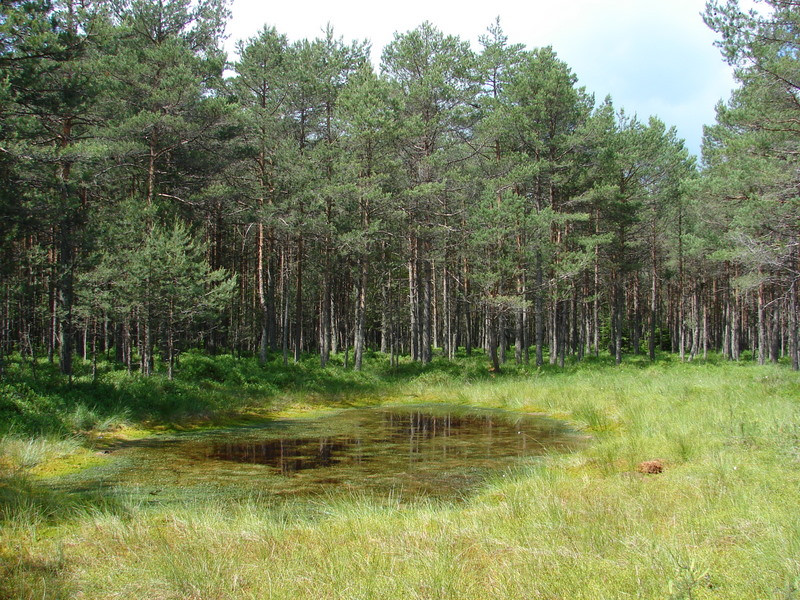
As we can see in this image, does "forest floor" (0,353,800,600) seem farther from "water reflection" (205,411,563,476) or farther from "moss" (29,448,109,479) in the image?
"water reflection" (205,411,563,476)

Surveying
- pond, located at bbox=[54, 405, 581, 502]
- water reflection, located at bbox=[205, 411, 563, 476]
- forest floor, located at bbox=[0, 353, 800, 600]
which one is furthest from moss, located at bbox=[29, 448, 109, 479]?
water reflection, located at bbox=[205, 411, 563, 476]

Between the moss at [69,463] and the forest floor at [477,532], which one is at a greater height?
the forest floor at [477,532]

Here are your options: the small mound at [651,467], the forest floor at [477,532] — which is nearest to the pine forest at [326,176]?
the forest floor at [477,532]

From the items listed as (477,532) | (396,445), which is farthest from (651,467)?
(396,445)

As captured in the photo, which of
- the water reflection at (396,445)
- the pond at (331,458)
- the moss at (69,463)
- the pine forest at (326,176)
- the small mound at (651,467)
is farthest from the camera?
the pine forest at (326,176)

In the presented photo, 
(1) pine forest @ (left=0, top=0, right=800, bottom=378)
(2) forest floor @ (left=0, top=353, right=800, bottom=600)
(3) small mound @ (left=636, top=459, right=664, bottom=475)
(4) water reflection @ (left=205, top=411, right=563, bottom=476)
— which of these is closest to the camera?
(2) forest floor @ (left=0, top=353, right=800, bottom=600)

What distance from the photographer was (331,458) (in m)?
10.2

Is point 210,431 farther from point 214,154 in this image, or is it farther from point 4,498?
point 214,154

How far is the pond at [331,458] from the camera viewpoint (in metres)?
7.82

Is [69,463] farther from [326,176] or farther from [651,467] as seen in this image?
[326,176]

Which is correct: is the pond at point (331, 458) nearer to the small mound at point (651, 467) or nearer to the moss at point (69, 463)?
the moss at point (69, 463)

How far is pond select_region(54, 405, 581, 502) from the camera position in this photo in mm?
7820

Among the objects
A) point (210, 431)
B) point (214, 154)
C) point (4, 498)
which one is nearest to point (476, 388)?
point (210, 431)

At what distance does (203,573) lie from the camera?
4035 millimetres
